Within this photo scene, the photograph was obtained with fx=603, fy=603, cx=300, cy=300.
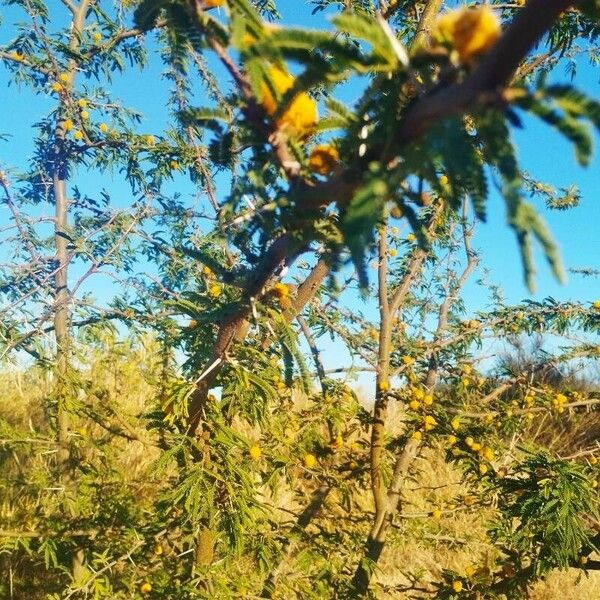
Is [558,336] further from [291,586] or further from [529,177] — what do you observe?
[291,586]

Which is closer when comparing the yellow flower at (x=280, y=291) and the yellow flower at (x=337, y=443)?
the yellow flower at (x=280, y=291)

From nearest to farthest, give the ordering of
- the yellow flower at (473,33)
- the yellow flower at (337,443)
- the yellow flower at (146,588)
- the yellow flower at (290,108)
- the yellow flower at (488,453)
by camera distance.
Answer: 1. the yellow flower at (473,33)
2. the yellow flower at (290,108)
3. the yellow flower at (146,588)
4. the yellow flower at (488,453)
5. the yellow flower at (337,443)

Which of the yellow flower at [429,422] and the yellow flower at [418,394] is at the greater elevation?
the yellow flower at [418,394]

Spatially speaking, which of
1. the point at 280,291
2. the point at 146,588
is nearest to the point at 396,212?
the point at 280,291

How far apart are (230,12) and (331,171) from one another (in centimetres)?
20

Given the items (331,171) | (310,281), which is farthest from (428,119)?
(310,281)

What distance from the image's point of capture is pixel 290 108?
66 cm

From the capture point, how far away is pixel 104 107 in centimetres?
275

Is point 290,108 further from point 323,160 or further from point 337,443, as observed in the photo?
point 337,443

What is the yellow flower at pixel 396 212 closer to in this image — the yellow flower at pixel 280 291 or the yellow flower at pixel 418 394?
the yellow flower at pixel 280 291

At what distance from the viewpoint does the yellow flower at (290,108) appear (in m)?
0.63

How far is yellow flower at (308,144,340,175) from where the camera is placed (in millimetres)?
699

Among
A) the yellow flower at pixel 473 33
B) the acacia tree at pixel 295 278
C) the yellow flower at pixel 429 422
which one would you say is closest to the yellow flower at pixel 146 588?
the acacia tree at pixel 295 278

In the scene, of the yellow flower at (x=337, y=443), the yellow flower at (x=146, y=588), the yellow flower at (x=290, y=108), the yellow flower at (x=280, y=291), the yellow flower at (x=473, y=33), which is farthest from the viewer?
the yellow flower at (x=337, y=443)
